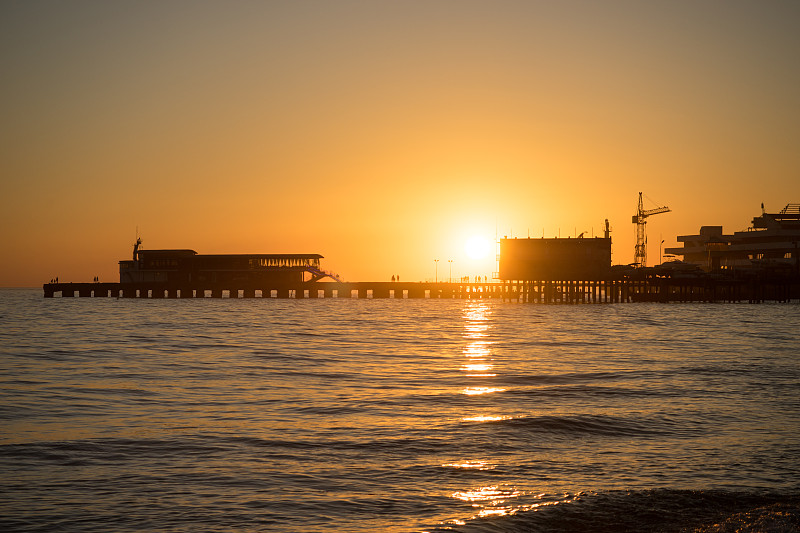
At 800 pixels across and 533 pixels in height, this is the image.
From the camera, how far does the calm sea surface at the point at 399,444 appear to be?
11984 mm

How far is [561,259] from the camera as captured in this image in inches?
5153

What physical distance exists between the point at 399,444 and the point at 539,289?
402ft

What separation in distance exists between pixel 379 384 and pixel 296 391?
3157 mm

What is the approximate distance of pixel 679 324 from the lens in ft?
228

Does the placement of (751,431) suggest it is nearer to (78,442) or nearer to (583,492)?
(583,492)

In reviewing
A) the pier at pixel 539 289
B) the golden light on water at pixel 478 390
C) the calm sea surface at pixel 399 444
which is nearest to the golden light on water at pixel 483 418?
the calm sea surface at pixel 399 444

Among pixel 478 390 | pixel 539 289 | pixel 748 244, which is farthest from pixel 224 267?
pixel 478 390

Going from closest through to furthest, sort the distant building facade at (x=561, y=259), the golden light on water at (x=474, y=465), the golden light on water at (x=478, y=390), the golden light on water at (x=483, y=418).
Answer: the golden light on water at (x=474, y=465) < the golden light on water at (x=483, y=418) < the golden light on water at (x=478, y=390) < the distant building facade at (x=561, y=259)

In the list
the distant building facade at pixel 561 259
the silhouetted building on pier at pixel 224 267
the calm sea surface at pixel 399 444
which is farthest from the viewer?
the silhouetted building on pier at pixel 224 267

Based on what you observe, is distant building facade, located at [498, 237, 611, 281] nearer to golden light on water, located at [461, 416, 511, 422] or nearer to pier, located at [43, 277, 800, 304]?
pier, located at [43, 277, 800, 304]

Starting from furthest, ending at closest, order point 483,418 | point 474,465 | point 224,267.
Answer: point 224,267 < point 483,418 < point 474,465

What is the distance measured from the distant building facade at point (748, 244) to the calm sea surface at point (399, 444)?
13422cm

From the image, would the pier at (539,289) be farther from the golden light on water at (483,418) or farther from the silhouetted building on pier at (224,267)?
the golden light on water at (483,418)

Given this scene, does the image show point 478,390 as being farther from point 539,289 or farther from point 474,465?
point 539,289
